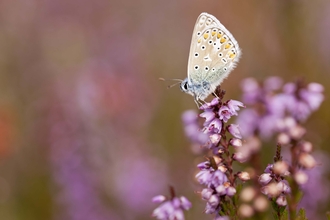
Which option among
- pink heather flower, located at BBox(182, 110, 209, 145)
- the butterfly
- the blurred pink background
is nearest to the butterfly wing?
the butterfly

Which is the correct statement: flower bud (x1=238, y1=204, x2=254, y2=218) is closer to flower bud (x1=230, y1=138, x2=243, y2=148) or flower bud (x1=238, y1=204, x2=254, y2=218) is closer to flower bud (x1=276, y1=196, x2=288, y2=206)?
flower bud (x1=276, y1=196, x2=288, y2=206)

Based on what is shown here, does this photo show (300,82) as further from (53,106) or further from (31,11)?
(31,11)

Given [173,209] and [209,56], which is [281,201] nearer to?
[173,209]

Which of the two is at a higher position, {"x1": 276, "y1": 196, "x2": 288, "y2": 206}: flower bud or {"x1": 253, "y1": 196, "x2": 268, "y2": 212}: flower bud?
{"x1": 253, "y1": 196, "x2": 268, "y2": 212}: flower bud

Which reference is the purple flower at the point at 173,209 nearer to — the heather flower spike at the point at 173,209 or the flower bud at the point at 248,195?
the heather flower spike at the point at 173,209

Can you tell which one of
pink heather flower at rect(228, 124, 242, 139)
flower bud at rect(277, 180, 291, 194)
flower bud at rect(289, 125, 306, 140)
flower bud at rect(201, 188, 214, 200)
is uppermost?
pink heather flower at rect(228, 124, 242, 139)

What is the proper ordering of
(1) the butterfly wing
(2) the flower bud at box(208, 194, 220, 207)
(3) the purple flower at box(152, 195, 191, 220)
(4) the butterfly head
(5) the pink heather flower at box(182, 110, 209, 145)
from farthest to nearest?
(4) the butterfly head < (1) the butterfly wing < (5) the pink heather flower at box(182, 110, 209, 145) < (3) the purple flower at box(152, 195, 191, 220) < (2) the flower bud at box(208, 194, 220, 207)

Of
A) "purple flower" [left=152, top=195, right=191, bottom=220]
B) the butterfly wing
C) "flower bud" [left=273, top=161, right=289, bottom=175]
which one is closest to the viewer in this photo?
"flower bud" [left=273, top=161, right=289, bottom=175]

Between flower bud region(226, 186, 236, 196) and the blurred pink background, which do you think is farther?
the blurred pink background
